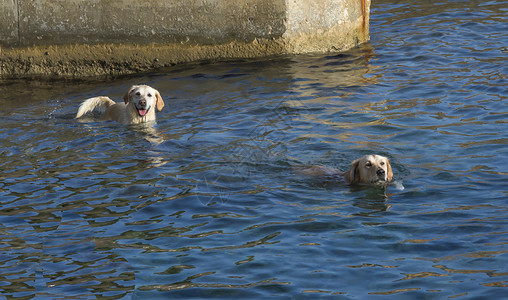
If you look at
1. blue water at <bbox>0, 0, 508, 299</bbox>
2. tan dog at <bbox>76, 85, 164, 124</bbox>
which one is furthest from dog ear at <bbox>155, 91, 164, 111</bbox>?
blue water at <bbox>0, 0, 508, 299</bbox>

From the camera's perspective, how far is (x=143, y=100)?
1022 centimetres

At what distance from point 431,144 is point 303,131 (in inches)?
63.9

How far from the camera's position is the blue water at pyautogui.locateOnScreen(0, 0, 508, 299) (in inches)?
A: 228

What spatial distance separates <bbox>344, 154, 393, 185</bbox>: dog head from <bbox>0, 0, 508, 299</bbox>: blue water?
0.12m

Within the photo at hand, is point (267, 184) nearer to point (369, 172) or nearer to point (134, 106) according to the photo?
point (369, 172)

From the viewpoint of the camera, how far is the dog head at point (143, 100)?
1025cm

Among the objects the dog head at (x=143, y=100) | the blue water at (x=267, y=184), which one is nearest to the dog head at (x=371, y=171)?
the blue water at (x=267, y=184)

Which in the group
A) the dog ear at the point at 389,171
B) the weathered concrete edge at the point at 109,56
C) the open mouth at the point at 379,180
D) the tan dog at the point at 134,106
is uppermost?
the weathered concrete edge at the point at 109,56

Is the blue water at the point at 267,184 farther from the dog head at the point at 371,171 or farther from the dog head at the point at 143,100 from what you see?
the dog head at the point at 143,100

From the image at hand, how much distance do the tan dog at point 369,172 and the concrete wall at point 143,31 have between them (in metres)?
5.05

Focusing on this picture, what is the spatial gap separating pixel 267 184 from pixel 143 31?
5.45m

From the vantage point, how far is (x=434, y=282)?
219 inches

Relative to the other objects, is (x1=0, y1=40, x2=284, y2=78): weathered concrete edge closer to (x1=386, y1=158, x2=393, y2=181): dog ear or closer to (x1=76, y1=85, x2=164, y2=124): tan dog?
(x1=76, y1=85, x2=164, y2=124): tan dog

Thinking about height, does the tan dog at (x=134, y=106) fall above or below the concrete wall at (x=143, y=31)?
below
